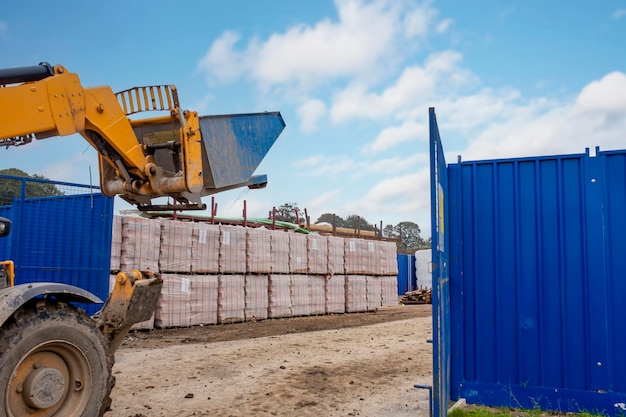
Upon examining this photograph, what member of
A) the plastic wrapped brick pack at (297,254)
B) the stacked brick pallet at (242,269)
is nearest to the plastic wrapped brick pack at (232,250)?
the stacked brick pallet at (242,269)

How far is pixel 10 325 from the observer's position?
411 centimetres

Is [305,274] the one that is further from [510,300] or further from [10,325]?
[10,325]

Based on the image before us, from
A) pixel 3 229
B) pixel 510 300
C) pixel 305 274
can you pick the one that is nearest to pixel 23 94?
pixel 3 229

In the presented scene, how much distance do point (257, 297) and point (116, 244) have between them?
4.76 m

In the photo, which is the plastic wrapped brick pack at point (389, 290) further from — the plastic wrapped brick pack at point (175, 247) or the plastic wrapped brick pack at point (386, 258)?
the plastic wrapped brick pack at point (175, 247)

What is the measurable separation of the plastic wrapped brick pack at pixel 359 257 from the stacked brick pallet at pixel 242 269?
4 centimetres

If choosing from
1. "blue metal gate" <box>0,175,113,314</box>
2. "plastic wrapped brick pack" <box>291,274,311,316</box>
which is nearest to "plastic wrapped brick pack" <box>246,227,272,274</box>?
"plastic wrapped brick pack" <box>291,274,311,316</box>

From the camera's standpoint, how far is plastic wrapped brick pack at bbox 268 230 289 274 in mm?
16078

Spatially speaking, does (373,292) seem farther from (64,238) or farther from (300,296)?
(64,238)

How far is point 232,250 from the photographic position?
14.9m

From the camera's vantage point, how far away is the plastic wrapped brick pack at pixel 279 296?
16062 millimetres

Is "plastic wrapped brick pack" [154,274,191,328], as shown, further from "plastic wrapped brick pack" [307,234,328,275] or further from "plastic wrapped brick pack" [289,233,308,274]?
"plastic wrapped brick pack" [307,234,328,275]

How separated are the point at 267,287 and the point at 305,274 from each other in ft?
6.20

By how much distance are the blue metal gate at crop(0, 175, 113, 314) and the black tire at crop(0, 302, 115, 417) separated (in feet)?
20.7
